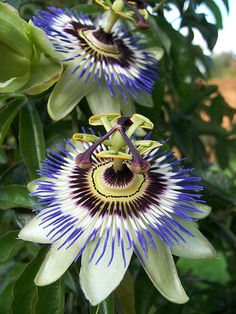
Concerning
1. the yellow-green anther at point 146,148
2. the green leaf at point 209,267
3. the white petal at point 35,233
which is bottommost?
the green leaf at point 209,267

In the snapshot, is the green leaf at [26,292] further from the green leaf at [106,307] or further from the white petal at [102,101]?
the white petal at [102,101]

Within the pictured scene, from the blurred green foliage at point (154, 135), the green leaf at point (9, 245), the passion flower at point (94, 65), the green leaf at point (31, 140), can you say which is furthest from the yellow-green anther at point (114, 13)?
the green leaf at point (9, 245)

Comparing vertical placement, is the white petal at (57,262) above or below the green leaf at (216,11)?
below

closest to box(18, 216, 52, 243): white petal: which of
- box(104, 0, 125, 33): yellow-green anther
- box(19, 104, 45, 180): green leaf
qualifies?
box(19, 104, 45, 180): green leaf

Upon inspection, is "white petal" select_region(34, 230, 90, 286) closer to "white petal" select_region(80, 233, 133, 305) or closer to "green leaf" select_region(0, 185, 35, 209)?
"white petal" select_region(80, 233, 133, 305)

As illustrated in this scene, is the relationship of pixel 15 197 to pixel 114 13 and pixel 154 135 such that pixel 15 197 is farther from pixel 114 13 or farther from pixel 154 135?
pixel 114 13
